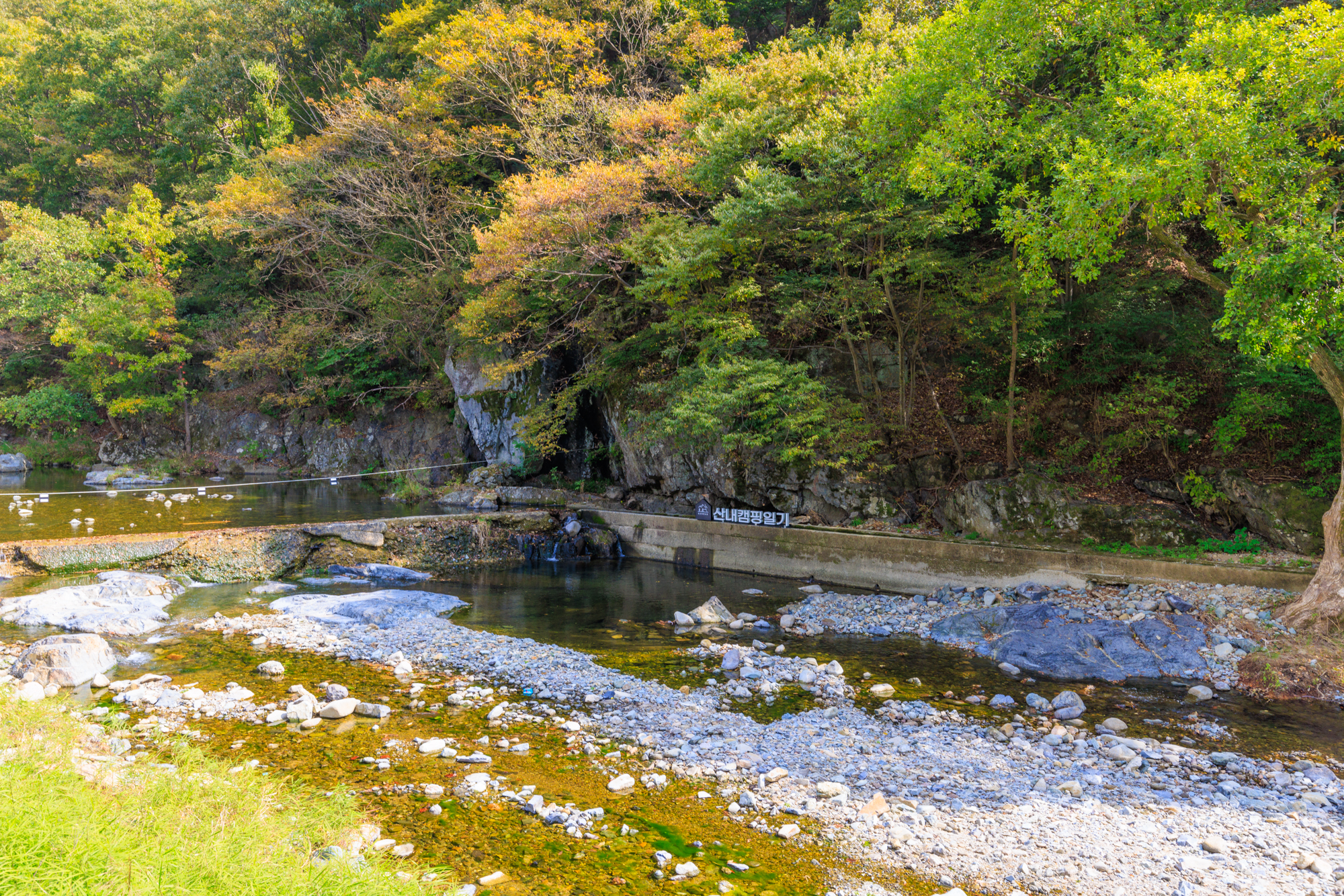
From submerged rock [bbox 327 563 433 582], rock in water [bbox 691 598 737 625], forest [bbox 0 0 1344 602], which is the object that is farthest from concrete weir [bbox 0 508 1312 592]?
rock in water [bbox 691 598 737 625]

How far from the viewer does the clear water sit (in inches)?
267

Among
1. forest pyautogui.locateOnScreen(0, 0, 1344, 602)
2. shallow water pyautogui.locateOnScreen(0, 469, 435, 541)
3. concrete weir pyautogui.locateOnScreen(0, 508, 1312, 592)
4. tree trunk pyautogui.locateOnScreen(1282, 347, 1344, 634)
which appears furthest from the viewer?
shallow water pyautogui.locateOnScreen(0, 469, 435, 541)

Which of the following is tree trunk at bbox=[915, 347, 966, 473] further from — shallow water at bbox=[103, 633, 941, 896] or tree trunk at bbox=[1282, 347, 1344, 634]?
shallow water at bbox=[103, 633, 941, 896]

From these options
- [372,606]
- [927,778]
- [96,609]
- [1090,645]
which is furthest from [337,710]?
[1090,645]

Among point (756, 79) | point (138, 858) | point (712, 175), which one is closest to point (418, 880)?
point (138, 858)

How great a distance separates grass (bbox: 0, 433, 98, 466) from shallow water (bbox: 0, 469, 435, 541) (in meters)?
7.01

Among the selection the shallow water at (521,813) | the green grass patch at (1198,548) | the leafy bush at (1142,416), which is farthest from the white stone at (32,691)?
the leafy bush at (1142,416)

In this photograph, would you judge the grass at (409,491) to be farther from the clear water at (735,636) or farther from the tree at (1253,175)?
the tree at (1253,175)

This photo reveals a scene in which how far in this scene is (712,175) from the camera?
1428 centimetres

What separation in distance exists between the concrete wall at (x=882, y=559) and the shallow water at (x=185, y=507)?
7.58 meters

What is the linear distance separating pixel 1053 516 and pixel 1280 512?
2.88m

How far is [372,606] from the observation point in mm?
10625

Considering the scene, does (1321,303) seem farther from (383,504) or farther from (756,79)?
(383,504)

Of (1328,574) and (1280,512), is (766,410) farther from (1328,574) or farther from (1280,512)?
(1328,574)
